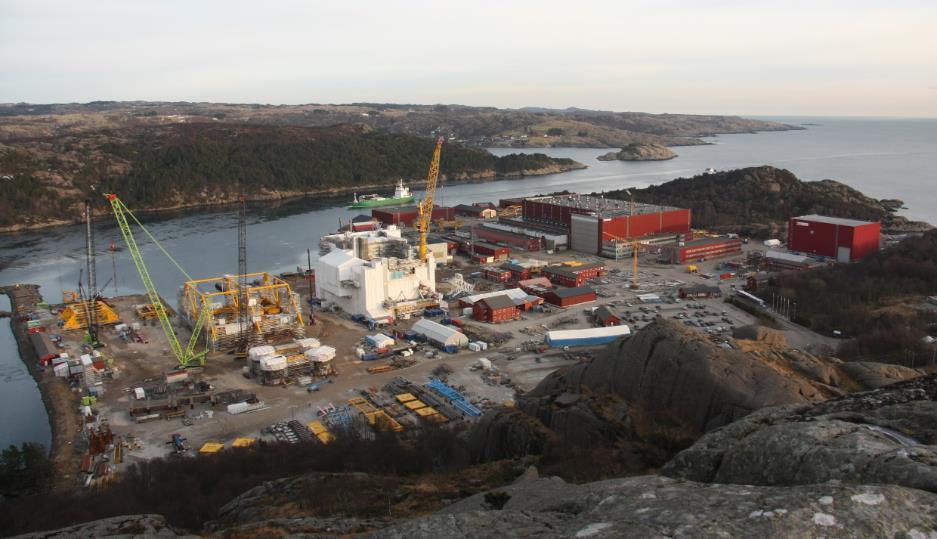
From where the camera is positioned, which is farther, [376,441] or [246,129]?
[246,129]

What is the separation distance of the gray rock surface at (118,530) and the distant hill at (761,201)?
21.6 m

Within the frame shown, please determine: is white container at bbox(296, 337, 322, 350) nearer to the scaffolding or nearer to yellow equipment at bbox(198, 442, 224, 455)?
the scaffolding

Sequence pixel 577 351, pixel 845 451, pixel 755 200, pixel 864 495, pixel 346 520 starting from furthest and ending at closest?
pixel 755 200 → pixel 577 351 → pixel 346 520 → pixel 845 451 → pixel 864 495

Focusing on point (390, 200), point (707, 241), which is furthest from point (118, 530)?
point (390, 200)

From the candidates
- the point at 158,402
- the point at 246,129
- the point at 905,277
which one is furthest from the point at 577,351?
the point at 246,129

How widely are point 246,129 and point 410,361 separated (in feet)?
131

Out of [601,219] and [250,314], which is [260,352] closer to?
[250,314]

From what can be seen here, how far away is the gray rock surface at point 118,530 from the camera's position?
10.1 feet

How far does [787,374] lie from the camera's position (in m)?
5.67

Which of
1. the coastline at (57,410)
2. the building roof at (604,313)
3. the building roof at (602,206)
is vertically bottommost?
the coastline at (57,410)

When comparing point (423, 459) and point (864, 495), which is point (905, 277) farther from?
point (864, 495)

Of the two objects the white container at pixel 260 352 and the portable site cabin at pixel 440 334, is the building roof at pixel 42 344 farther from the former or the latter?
the portable site cabin at pixel 440 334

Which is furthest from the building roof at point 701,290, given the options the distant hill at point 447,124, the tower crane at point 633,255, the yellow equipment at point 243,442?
the distant hill at point 447,124

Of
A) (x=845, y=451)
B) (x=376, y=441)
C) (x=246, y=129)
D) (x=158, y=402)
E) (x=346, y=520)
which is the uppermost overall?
(x=246, y=129)
